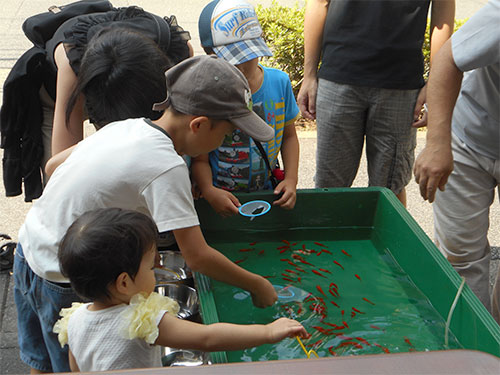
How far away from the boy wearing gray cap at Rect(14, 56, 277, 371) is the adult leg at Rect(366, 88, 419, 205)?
1.31 m

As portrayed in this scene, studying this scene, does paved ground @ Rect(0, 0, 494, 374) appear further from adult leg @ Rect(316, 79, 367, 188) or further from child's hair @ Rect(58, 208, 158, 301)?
child's hair @ Rect(58, 208, 158, 301)

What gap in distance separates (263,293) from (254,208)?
690 millimetres

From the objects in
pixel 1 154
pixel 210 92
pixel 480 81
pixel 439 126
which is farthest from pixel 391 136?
pixel 1 154

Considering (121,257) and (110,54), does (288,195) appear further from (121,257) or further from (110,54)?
(121,257)

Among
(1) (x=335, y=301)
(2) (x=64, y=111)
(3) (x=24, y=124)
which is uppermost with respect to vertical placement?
(2) (x=64, y=111)

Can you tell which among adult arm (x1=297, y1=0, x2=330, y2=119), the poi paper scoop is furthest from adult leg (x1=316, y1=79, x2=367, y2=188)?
the poi paper scoop

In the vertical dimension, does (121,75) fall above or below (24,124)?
above

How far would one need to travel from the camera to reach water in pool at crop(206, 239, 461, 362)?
87.0 inches

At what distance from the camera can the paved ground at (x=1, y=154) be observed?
10.1ft

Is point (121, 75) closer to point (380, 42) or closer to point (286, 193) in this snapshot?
point (286, 193)

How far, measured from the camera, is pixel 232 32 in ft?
8.84

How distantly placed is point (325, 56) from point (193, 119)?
165 cm

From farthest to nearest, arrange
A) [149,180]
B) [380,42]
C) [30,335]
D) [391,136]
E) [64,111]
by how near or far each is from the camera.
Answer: [391,136] < [380,42] < [64,111] < [30,335] < [149,180]

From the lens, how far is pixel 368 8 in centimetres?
314
